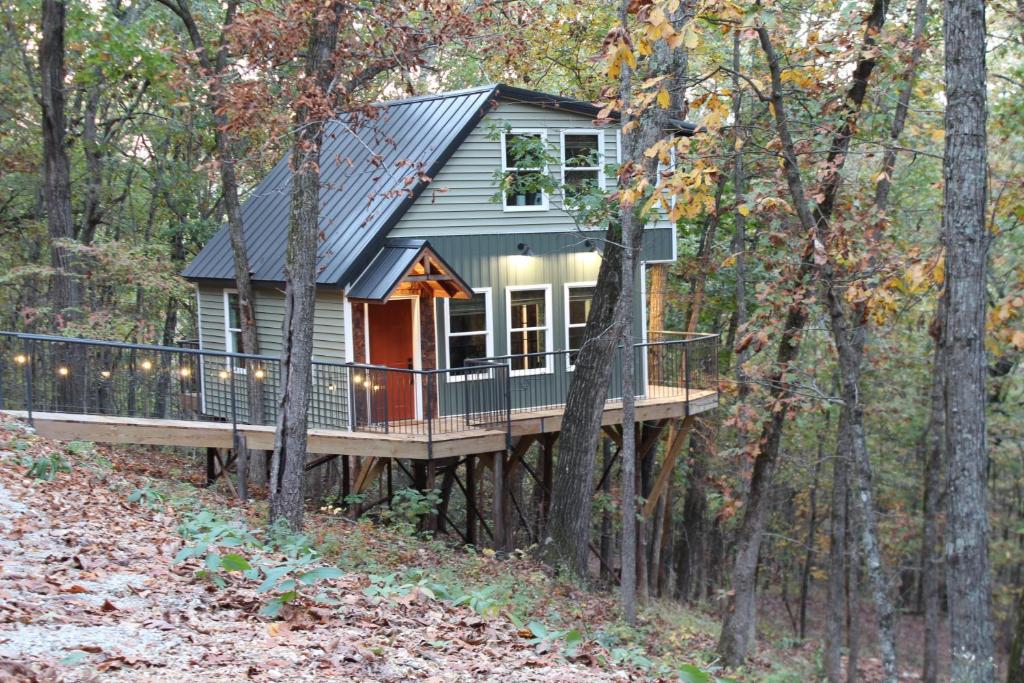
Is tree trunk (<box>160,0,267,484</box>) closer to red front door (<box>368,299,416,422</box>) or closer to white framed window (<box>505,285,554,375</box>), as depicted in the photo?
red front door (<box>368,299,416,422</box>)

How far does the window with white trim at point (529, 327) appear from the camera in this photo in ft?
60.0

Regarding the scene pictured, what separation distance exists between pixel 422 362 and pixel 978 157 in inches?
434

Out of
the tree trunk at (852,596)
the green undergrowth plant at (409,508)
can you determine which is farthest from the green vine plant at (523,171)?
the tree trunk at (852,596)

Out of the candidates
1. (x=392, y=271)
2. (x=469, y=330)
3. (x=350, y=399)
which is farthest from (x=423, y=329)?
(x=350, y=399)

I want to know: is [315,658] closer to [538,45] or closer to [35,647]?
[35,647]

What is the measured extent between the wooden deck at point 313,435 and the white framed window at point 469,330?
1.42 meters

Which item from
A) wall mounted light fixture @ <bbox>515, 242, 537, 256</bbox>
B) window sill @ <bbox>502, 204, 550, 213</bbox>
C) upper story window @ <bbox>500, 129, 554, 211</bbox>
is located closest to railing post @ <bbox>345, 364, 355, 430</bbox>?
upper story window @ <bbox>500, 129, 554, 211</bbox>

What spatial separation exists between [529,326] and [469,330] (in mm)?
1305

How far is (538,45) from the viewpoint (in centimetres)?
1827

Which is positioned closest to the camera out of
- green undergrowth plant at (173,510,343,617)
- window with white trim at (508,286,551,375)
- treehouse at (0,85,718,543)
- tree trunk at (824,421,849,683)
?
green undergrowth plant at (173,510,343,617)

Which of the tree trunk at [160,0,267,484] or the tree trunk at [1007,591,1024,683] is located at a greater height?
the tree trunk at [160,0,267,484]

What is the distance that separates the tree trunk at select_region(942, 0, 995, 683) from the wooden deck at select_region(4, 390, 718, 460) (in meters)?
9.05

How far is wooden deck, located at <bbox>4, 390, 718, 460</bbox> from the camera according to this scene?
14.4 metres

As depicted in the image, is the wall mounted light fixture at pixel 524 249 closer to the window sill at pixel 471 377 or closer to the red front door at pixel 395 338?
the red front door at pixel 395 338
